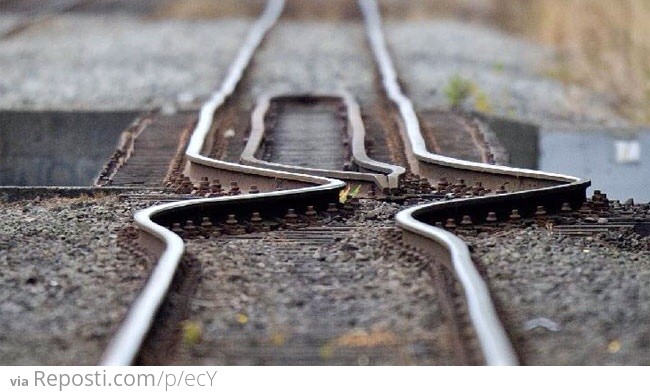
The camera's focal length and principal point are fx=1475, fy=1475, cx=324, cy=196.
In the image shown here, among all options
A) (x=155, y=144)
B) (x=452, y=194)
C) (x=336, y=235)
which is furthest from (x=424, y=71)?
(x=336, y=235)

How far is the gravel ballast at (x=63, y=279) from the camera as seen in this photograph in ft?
17.2

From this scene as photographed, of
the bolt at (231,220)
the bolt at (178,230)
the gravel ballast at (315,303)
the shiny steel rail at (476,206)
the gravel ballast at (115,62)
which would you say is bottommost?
the gravel ballast at (115,62)

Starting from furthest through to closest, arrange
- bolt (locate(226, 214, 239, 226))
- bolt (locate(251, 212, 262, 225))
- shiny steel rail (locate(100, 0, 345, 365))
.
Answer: bolt (locate(251, 212, 262, 225)) < bolt (locate(226, 214, 239, 226)) < shiny steel rail (locate(100, 0, 345, 365))

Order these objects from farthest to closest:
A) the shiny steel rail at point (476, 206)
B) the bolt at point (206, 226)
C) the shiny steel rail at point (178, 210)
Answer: the bolt at point (206, 226) < the shiny steel rail at point (476, 206) < the shiny steel rail at point (178, 210)

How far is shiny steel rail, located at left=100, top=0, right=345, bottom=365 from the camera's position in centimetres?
488

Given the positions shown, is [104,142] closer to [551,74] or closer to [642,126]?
[642,126]

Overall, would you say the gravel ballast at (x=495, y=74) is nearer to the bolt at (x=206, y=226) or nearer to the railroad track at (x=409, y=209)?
the railroad track at (x=409, y=209)

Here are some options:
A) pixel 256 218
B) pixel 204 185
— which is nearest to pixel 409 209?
pixel 256 218

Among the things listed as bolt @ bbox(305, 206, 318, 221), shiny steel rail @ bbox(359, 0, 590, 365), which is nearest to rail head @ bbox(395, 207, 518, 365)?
shiny steel rail @ bbox(359, 0, 590, 365)

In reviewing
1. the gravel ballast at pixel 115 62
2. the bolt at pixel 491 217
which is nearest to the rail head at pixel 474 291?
the bolt at pixel 491 217

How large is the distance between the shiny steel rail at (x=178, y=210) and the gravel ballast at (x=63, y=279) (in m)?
0.14

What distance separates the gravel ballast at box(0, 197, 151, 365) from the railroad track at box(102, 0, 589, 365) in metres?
0.16

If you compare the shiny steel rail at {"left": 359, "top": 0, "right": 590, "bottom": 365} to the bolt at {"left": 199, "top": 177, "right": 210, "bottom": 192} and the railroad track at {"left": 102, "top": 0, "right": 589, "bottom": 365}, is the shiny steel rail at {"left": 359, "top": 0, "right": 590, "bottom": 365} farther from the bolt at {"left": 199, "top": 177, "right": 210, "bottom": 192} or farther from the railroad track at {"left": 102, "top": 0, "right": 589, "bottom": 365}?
the bolt at {"left": 199, "top": 177, "right": 210, "bottom": 192}

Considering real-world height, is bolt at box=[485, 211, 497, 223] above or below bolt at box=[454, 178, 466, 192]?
above
